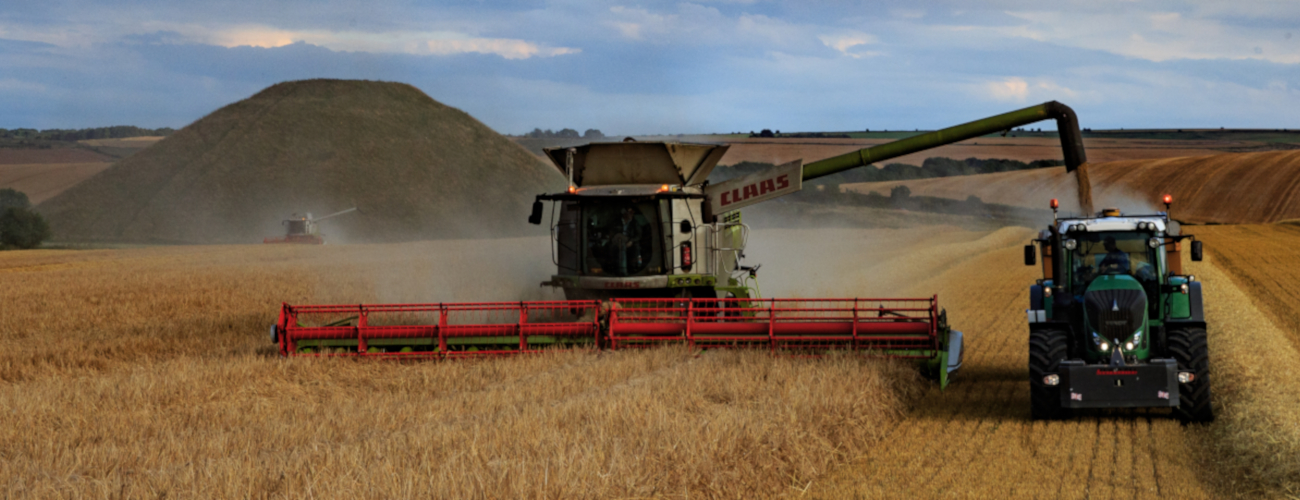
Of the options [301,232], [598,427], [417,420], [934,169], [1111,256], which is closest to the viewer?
[598,427]

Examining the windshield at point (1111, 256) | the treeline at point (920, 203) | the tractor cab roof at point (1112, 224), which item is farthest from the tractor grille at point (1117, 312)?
the treeline at point (920, 203)

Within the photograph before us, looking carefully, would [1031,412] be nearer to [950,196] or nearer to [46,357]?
[46,357]

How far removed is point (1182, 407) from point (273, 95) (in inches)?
3000

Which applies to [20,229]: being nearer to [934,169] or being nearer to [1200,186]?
[1200,186]

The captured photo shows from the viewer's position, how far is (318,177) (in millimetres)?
63219

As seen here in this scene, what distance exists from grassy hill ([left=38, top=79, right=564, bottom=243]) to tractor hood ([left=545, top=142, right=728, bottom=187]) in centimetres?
4167

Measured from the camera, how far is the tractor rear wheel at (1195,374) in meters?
7.91

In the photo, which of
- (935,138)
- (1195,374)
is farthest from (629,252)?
(1195,374)

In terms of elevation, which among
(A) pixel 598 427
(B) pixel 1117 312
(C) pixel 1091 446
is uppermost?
(B) pixel 1117 312

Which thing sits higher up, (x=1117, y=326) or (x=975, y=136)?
(x=975, y=136)

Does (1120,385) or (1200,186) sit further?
(1200,186)

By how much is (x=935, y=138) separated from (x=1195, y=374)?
5618 millimetres

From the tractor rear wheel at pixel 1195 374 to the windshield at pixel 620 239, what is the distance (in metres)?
6.30

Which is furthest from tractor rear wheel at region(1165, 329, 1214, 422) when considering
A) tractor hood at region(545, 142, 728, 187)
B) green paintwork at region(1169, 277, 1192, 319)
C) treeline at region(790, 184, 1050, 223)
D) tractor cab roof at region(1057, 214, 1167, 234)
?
treeline at region(790, 184, 1050, 223)
